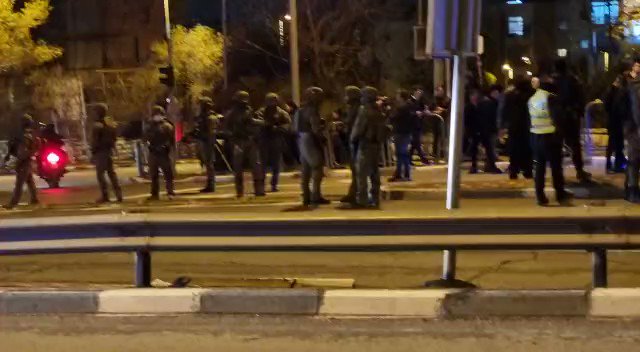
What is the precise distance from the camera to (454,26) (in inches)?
248

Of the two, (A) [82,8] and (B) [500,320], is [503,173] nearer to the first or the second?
(B) [500,320]

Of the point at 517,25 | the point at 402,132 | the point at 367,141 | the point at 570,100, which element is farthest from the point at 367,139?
the point at 517,25

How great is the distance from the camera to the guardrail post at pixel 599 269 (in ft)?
20.2

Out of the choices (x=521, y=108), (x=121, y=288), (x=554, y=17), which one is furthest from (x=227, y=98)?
(x=121, y=288)

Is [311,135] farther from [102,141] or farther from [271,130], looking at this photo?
[102,141]

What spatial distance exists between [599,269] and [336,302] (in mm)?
1985

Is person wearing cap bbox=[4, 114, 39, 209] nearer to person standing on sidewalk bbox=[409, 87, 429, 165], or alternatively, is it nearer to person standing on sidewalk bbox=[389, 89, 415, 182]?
person standing on sidewalk bbox=[389, 89, 415, 182]

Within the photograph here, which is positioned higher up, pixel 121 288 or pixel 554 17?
pixel 554 17

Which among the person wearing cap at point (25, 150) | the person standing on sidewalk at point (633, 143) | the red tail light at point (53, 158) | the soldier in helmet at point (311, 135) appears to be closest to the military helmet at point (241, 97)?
the soldier in helmet at point (311, 135)

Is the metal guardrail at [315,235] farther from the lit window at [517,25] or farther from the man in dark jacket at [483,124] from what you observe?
the lit window at [517,25]

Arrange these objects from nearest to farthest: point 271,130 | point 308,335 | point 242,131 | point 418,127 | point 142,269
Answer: point 308,335 → point 142,269 → point 242,131 → point 271,130 → point 418,127

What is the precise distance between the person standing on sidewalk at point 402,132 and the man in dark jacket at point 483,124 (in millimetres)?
1075

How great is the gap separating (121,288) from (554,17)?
1458 inches

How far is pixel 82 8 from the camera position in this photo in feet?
133
